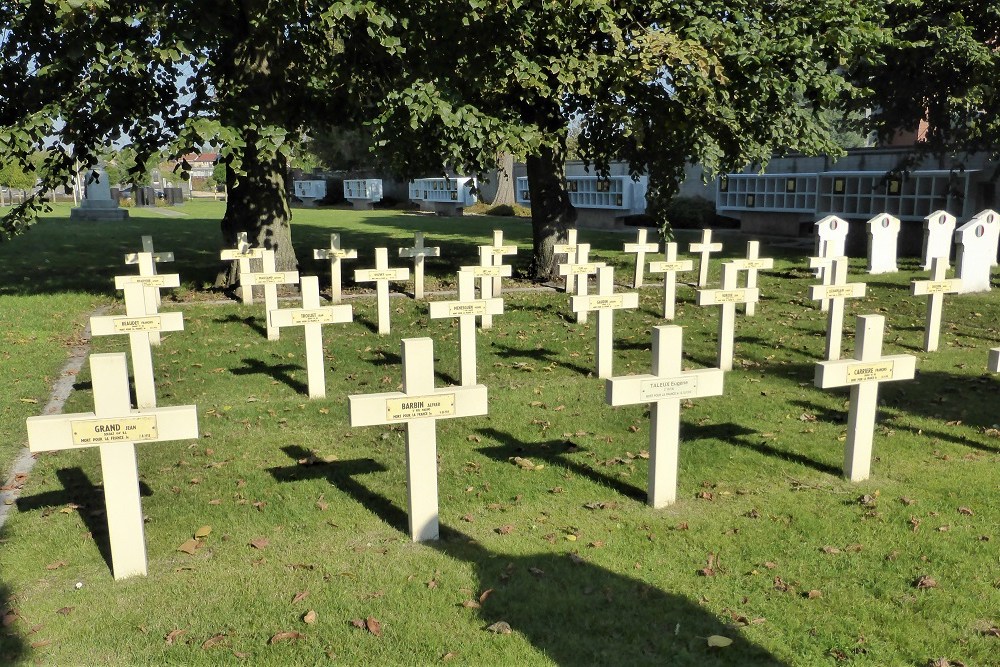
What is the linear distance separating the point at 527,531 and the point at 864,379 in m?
2.49

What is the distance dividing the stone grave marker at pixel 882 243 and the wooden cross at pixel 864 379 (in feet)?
38.7

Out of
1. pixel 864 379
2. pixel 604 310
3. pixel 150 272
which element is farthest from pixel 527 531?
pixel 150 272

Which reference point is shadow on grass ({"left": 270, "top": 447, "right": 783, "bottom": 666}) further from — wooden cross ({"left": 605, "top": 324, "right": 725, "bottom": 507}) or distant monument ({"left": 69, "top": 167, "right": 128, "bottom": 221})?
distant monument ({"left": 69, "top": 167, "right": 128, "bottom": 221})

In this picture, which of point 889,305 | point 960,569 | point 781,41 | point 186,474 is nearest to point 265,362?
point 186,474

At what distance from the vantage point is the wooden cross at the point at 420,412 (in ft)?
15.6

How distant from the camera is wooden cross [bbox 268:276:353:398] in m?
7.71

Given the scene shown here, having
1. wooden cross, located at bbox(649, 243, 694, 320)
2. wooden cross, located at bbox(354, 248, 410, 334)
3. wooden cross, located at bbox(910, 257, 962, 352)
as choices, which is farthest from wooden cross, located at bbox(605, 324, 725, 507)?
wooden cross, located at bbox(649, 243, 694, 320)

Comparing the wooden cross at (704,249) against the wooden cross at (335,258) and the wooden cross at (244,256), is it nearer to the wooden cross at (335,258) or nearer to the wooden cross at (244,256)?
the wooden cross at (335,258)

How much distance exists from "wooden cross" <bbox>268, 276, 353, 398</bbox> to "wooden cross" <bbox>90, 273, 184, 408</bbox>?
0.91 metres

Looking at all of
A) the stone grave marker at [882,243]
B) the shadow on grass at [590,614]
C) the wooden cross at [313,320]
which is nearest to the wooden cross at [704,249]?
the stone grave marker at [882,243]

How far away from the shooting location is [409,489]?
486 cm

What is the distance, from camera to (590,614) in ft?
13.3

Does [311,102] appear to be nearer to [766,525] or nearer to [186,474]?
[186,474]

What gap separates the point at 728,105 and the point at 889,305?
389 cm
